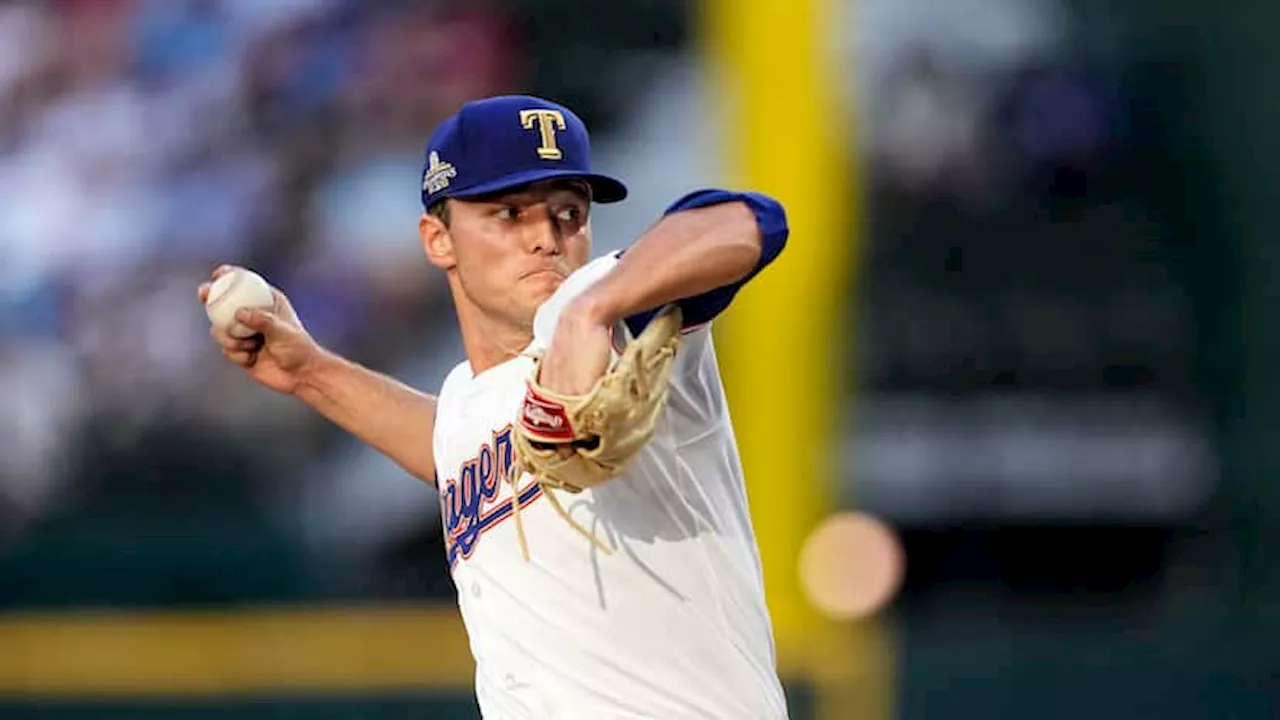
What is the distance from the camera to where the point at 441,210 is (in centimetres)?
271

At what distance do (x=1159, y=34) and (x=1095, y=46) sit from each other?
200mm

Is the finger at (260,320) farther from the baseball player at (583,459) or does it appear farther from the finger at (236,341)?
the baseball player at (583,459)

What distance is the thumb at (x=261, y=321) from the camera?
3.01 meters

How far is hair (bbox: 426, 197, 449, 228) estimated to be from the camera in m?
2.69

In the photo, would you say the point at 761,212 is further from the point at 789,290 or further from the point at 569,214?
the point at 789,290

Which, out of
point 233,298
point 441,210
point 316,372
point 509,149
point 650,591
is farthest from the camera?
point 316,372

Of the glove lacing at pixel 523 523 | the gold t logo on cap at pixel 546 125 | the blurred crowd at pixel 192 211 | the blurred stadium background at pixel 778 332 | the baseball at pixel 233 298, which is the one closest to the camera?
the glove lacing at pixel 523 523

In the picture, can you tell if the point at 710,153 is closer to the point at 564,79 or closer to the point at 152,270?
the point at 564,79

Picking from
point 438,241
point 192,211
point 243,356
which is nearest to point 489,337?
point 438,241

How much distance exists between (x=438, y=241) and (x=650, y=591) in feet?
1.92

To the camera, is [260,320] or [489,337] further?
[260,320]

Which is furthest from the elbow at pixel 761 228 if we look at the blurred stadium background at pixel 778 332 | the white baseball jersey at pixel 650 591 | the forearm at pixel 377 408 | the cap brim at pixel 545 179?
the blurred stadium background at pixel 778 332

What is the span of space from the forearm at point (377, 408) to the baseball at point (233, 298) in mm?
139

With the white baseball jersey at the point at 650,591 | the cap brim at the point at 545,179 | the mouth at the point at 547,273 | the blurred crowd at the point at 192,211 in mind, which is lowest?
the white baseball jersey at the point at 650,591
